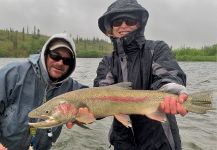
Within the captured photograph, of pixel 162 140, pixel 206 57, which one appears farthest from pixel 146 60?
pixel 206 57

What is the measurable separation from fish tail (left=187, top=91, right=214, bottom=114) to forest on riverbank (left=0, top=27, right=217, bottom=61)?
174 ft

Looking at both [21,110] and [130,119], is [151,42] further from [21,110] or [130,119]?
[21,110]

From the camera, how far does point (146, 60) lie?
189 inches

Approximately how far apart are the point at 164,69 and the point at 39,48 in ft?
270

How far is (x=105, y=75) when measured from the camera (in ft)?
16.4

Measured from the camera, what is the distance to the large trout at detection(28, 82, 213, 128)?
179 inches

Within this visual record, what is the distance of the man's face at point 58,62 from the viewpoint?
5293 mm

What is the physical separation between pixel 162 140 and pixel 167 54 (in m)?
1.11

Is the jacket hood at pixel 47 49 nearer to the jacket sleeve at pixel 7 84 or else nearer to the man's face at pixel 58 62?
the man's face at pixel 58 62

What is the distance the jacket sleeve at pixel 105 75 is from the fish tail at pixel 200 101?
113 centimetres

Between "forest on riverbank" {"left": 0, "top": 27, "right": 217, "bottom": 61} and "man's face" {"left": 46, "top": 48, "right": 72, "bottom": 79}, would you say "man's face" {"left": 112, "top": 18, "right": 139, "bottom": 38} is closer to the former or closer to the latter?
"man's face" {"left": 46, "top": 48, "right": 72, "bottom": 79}

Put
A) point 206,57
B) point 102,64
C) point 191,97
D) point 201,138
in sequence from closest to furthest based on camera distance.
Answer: point 191,97
point 102,64
point 201,138
point 206,57

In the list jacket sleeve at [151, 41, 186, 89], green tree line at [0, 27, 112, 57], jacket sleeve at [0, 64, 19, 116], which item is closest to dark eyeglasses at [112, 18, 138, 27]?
jacket sleeve at [151, 41, 186, 89]

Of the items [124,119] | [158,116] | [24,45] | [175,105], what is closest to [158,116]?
[158,116]
